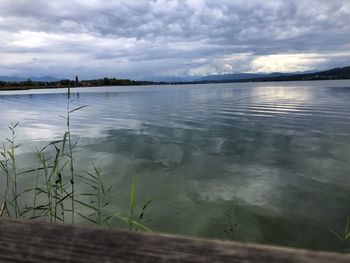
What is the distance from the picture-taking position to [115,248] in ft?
4.00

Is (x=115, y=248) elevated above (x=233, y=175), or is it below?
above

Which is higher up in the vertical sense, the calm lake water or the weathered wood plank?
the weathered wood plank

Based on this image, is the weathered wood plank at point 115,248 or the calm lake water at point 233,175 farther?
the calm lake water at point 233,175

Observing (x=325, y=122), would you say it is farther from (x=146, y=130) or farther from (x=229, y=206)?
(x=229, y=206)

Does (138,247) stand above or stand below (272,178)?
above

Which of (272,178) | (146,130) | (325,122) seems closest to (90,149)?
(146,130)

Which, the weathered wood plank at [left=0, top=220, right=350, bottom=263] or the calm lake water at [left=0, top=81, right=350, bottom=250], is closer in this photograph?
the weathered wood plank at [left=0, top=220, right=350, bottom=263]

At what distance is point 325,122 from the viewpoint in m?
23.7

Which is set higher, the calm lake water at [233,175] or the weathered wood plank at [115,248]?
the weathered wood plank at [115,248]

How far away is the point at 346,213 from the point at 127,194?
6.49m

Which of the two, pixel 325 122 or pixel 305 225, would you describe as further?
pixel 325 122

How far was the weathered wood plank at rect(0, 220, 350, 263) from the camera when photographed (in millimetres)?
1136

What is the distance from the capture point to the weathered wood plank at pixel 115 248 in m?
1.14

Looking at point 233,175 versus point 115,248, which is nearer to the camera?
point 115,248
